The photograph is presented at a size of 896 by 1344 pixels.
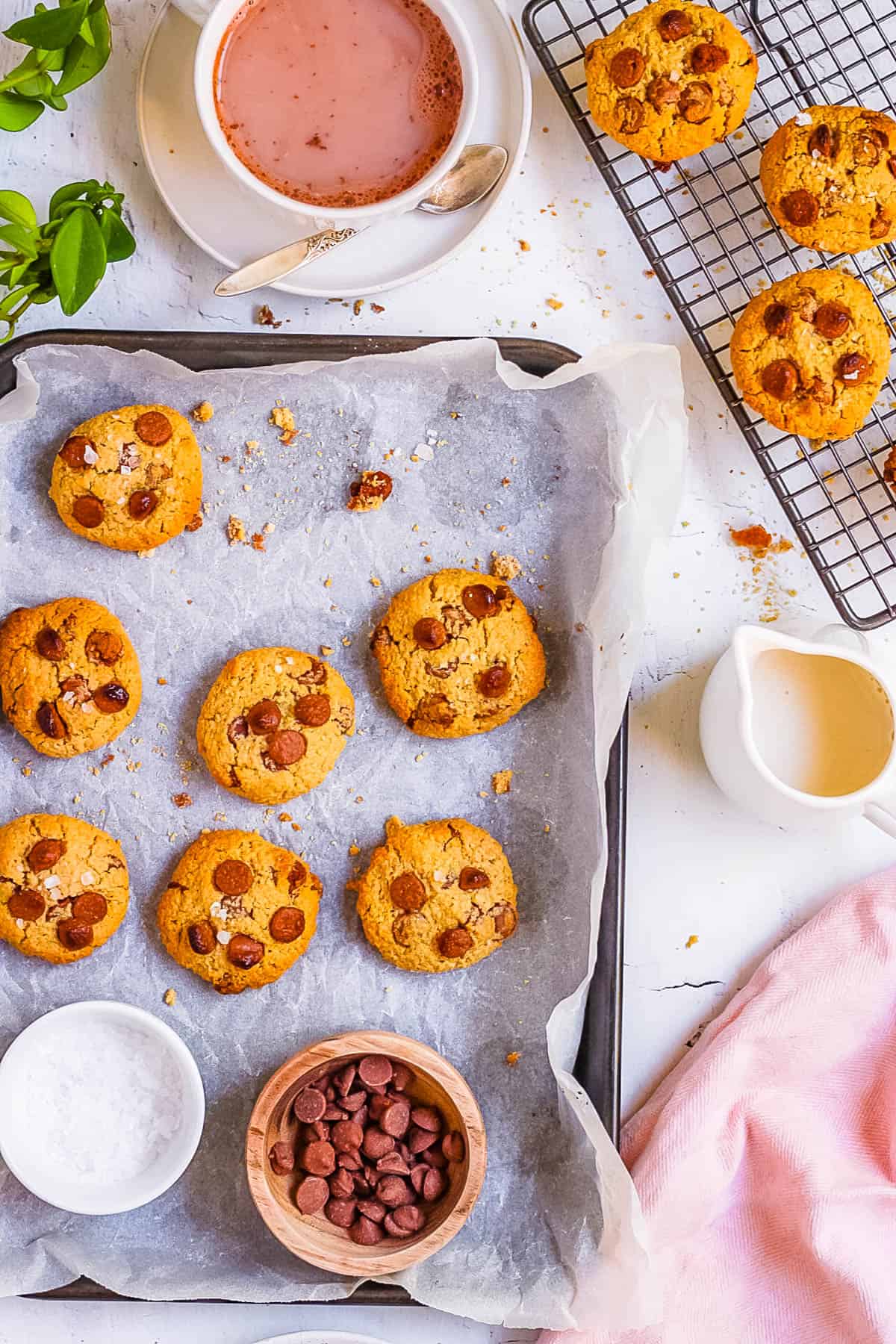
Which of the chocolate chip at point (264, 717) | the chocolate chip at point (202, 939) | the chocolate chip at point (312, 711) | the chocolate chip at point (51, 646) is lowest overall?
the chocolate chip at point (202, 939)

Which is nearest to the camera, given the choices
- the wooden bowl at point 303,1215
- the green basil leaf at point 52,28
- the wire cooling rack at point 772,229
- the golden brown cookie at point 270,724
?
the green basil leaf at point 52,28

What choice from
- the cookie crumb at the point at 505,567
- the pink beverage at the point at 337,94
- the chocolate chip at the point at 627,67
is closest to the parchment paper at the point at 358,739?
the cookie crumb at the point at 505,567

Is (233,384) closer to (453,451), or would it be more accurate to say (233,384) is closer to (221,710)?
(453,451)

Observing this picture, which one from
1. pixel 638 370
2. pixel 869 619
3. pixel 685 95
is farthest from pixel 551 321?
pixel 869 619

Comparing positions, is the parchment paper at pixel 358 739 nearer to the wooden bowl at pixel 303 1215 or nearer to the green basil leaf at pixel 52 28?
the wooden bowl at pixel 303 1215

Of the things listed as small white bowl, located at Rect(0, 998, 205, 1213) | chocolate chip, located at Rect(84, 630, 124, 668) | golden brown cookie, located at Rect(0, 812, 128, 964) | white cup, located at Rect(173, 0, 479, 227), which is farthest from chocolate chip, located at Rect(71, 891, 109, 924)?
white cup, located at Rect(173, 0, 479, 227)

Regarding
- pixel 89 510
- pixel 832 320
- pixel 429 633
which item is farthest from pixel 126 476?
pixel 832 320
